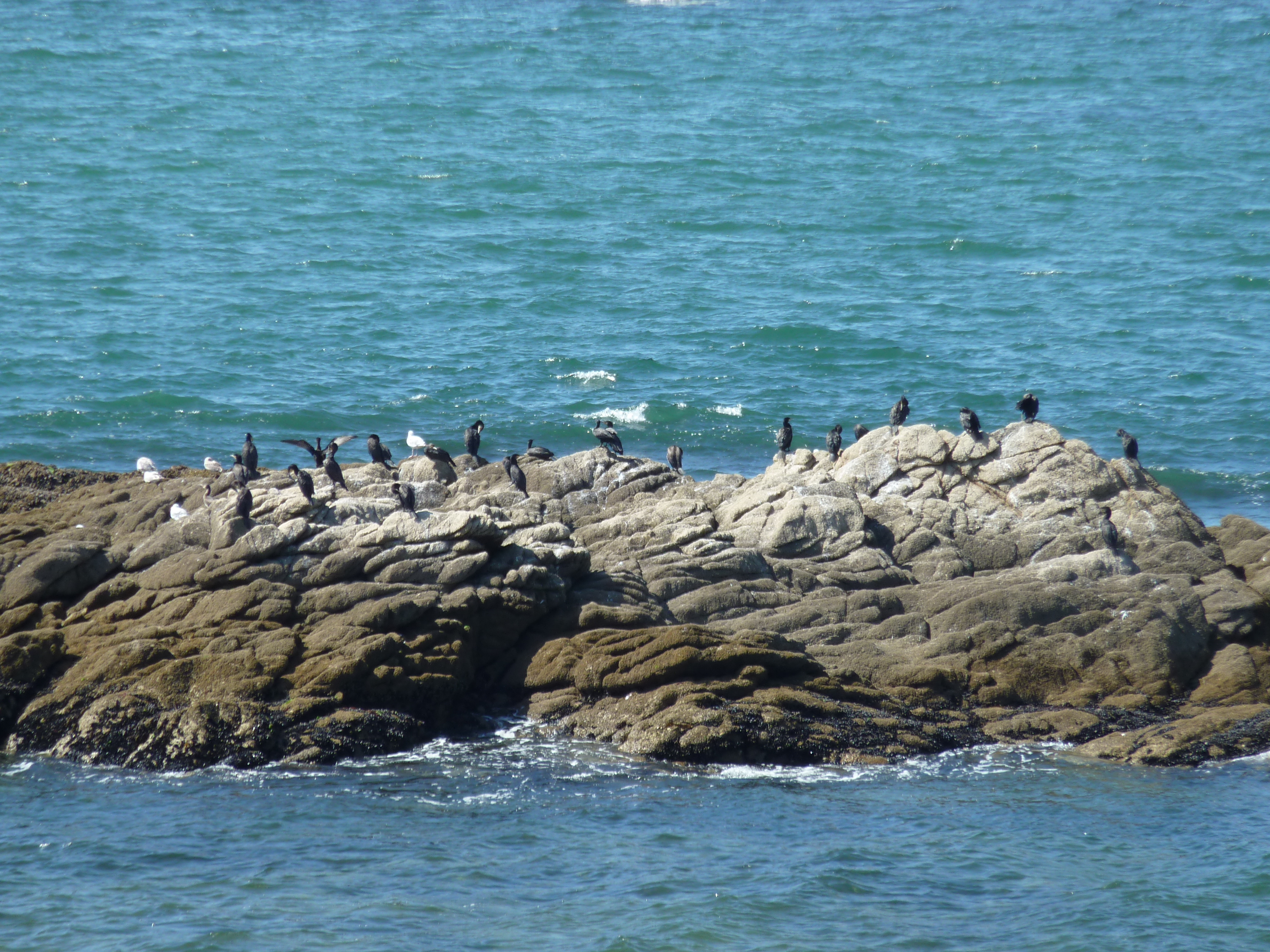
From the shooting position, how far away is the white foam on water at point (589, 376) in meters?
42.2

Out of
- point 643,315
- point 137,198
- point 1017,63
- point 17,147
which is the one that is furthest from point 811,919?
point 1017,63

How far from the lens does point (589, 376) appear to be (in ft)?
140

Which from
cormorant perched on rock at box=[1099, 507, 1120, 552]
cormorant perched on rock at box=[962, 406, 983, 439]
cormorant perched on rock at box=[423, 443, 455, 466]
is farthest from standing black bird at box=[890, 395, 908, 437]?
cormorant perched on rock at box=[423, 443, 455, 466]

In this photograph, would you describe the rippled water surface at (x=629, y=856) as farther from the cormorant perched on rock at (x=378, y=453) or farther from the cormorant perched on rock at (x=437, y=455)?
the cormorant perched on rock at (x=437, y=455)

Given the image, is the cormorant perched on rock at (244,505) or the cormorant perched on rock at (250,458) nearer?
the cormorant perched on rock at (244,505)

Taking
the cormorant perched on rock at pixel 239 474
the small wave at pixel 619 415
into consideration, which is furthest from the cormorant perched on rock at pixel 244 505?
the small wave at pixel 619 415

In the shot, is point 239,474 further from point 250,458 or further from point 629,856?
point 629,856

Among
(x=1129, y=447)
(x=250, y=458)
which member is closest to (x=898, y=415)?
(x=1129, y=447)

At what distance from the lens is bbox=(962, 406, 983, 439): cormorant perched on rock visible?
82.6 ft

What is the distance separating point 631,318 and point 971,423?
81.6 ft

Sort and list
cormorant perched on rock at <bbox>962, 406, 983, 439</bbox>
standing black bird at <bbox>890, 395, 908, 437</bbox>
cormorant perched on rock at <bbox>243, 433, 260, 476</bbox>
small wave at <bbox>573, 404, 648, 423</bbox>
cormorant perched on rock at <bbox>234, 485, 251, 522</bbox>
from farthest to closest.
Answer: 1. small wave at <bbox>573, 404, 648, 423</bbox>
2. standing black bird at <bbox>890, 395, 908, 437</bbox>
3. cormorant perched on rock at <bbox>962, 406, 983, 439</bbox>
4. cormorant perched on rock at <bbox>243, 433, 260, 476</bbox>
5. cormorant perched on rock at <bbox>234, 485, 251, 522</bbox>

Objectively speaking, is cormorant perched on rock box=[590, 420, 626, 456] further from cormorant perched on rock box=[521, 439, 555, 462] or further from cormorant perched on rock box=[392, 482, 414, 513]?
cormorant perched on rock box=[392, 482, 414, 513]

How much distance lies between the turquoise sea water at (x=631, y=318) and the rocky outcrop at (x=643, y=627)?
0.72 metres

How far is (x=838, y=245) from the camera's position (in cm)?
5712
